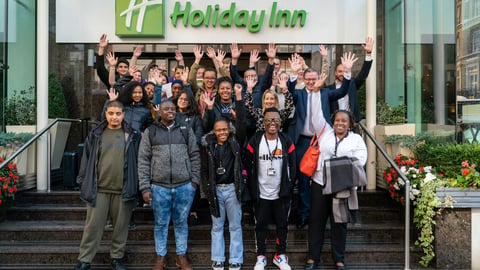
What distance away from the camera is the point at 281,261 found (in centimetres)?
489

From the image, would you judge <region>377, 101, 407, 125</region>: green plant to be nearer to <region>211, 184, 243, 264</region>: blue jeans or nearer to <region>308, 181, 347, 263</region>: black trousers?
<region>308, 181, 347, 263</region>: black trousers

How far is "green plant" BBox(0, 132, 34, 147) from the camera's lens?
20.3ft

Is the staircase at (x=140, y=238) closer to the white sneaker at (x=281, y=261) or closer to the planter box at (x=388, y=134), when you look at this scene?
the white sneaker at (x=281, y=261)

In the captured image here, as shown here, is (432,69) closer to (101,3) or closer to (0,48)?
(101,3)

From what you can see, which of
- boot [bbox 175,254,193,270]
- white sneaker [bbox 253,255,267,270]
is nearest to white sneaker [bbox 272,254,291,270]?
white sneaker [bbox 253,255,267,270]

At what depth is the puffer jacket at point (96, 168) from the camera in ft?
15.0

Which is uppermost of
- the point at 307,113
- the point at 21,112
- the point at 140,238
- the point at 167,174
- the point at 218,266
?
the point at 21,112

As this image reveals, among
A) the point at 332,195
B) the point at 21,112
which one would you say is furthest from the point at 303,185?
the point at 21,112

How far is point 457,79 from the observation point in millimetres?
6328

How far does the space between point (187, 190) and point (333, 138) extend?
5.48ft

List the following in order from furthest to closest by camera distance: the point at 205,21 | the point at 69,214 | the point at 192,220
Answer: the point at 205,21 → the point at 69,214 → the point at 192,220

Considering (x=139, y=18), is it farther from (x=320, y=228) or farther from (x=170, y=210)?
(x=320, y=228)

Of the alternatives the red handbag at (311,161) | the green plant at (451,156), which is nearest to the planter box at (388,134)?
the green plant at (451,156)

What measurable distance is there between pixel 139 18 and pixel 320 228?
4702 millimetres
